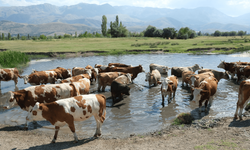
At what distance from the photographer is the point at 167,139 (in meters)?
7.70

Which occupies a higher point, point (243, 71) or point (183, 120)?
point (243, 71)

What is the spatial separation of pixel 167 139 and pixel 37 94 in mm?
6611

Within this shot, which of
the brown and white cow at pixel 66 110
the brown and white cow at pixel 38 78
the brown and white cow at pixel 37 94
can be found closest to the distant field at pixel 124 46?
the brown and white cow at pixel 38 78

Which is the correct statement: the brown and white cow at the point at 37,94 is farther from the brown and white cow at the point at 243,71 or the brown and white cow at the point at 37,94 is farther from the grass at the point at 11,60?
the grass at the point at 11,60

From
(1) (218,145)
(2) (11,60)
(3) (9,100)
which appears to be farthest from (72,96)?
(2) (11,60)

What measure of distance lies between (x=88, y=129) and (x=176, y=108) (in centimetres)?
551

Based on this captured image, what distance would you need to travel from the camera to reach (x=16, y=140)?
7.91 meters

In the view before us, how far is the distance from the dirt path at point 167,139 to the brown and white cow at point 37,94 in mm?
1308

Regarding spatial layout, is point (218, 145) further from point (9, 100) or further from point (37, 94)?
point (9, 100)

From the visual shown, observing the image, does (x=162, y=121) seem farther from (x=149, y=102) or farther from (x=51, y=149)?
(x=51, y=149)

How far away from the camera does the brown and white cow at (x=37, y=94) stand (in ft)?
29.8

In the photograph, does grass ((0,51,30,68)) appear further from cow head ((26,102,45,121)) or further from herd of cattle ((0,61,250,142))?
cow head ((26,102,45,121))

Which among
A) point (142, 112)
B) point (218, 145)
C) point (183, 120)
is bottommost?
point (142, 112)

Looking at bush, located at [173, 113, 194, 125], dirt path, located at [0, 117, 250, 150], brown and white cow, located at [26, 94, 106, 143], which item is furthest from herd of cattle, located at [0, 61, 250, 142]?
bush, located at [173, 113, 194, 125]
